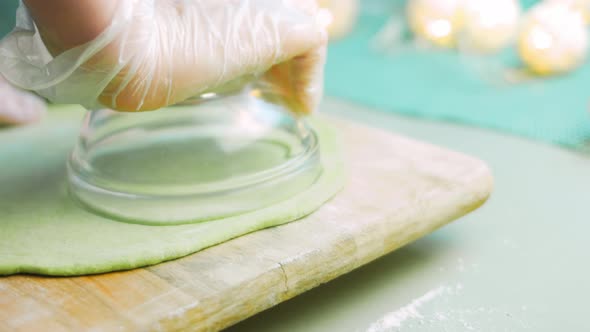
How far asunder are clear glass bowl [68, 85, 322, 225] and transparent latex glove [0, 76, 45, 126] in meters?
0.21

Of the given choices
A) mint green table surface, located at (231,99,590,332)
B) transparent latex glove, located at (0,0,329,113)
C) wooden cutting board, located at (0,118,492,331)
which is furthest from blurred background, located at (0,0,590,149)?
transparent latex glove, located at (0,0,329,113)

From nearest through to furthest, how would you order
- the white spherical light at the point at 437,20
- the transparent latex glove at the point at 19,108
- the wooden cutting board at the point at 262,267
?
the wooden cutting board at the point at 262,267
the transparent latex glove at the point at 19,108
the white spherical light at the point at 437,20

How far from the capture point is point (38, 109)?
1003 mm

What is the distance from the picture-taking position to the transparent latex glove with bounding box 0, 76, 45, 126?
959 millimetres

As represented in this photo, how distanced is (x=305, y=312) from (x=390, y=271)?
121 millimetres

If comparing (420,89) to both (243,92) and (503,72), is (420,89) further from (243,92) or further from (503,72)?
(243,92)

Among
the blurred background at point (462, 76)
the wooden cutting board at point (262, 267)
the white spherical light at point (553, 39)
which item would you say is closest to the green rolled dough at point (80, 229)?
the wooden cutting board at point (262, 267)

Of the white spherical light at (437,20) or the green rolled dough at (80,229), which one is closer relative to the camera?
the green rolled dough at (80,229)

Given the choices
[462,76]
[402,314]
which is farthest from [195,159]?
[462,76]

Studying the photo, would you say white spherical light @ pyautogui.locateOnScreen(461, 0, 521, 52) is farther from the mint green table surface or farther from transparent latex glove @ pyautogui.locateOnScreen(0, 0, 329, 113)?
transparent latex glove @ pyautogui.locateOnScreen(0, 0, 329, 113)

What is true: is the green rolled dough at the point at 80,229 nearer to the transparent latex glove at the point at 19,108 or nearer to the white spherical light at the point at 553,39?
the transparent latex glove at the point at 19,108

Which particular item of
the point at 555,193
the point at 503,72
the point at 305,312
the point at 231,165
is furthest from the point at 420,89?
the point at 305,312

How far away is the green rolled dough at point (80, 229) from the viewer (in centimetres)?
58

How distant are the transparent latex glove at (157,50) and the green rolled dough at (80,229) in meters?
0.12
